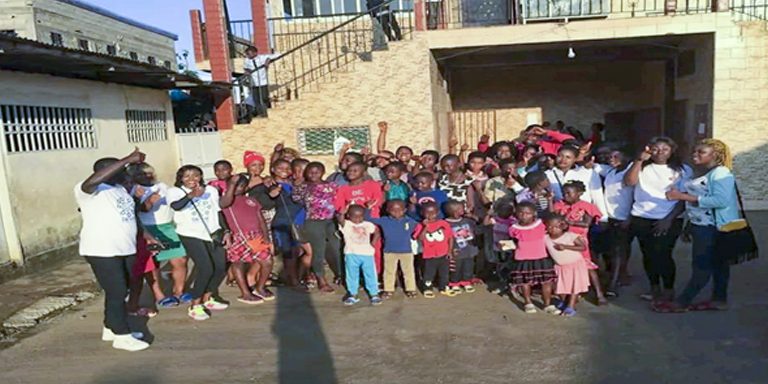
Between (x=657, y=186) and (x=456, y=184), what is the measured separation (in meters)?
1.81

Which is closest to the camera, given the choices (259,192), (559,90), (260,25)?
(259,192)

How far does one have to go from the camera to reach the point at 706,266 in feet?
14.7

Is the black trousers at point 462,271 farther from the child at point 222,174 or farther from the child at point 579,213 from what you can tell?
the child at point 222,174

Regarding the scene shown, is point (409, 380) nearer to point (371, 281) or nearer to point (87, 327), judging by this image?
point (371, 281)

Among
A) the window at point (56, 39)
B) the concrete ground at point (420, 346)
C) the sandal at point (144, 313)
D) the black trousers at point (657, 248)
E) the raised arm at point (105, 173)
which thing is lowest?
the concrete ground at point (420, 346)

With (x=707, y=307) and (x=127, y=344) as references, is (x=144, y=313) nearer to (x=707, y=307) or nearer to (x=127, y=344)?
(x=127, y=344)

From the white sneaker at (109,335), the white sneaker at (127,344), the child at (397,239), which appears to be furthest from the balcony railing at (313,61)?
the white sneaker at (127,344)

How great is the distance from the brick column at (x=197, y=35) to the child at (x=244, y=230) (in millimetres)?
8367

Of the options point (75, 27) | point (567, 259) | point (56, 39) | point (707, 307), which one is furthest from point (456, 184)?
point (75, 27)

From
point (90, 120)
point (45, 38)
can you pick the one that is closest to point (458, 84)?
point (90, 120)

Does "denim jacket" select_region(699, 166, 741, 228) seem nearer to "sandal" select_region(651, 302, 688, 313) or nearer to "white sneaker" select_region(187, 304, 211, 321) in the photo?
"sandal" select_region(651, 302, 688, 313)

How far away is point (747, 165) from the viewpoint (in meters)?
9.09

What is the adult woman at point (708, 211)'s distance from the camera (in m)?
4.25

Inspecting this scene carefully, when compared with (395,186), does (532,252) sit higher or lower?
lower
